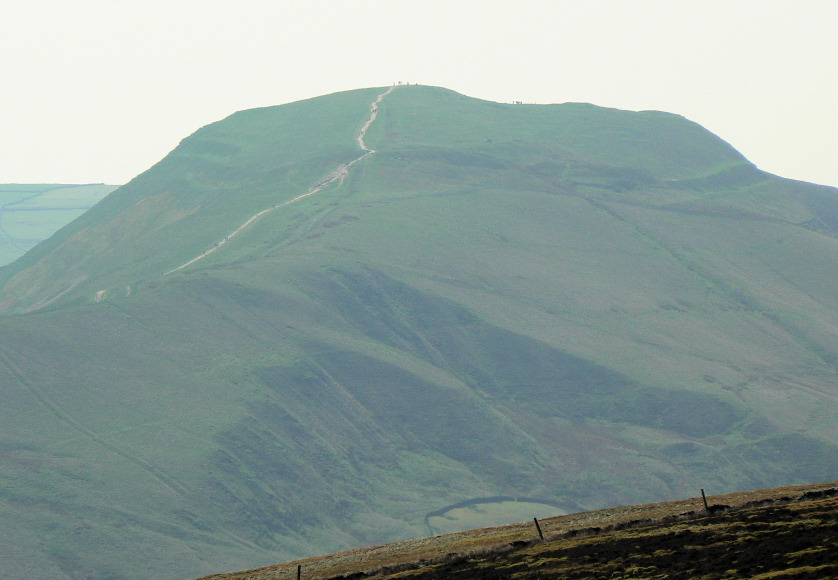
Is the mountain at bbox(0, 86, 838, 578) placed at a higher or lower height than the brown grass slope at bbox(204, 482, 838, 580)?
lower

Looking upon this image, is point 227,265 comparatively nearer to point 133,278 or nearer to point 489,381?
point 133,278

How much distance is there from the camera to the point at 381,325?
17362 cm

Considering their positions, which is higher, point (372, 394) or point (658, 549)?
point (658, 549)

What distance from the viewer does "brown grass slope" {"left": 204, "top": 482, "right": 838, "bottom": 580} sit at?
33.5 m

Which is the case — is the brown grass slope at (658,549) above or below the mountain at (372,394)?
above

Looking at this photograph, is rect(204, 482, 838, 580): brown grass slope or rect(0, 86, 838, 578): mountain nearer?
rect(204, 482, 838, 580): brown grass slope

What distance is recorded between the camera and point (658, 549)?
38000 millimetres

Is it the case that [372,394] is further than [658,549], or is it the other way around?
[372,394]

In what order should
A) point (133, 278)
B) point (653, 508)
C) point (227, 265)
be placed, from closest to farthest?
point (653, 508), point (227, 265), point (133, 278)

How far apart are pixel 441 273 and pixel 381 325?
18.5 metres

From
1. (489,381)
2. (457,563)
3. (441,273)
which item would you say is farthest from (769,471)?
(457,563)

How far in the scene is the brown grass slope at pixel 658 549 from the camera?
33531 millimetres

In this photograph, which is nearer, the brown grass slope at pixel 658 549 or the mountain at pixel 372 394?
the brown grass slope at pixel 658 549

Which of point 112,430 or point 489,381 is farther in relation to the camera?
point 489,381
